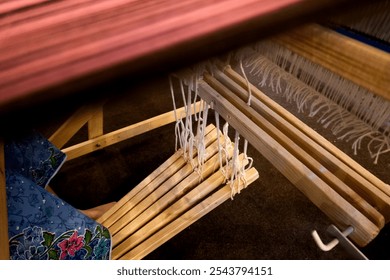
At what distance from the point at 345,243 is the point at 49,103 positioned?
2.22 ft

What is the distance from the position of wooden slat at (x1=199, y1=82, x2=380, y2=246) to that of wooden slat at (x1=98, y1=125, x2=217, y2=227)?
0.70 metres

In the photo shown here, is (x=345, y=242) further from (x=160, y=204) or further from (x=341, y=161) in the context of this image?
(x=160, y=204)

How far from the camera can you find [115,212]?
152cm

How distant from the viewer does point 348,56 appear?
0.37 metres

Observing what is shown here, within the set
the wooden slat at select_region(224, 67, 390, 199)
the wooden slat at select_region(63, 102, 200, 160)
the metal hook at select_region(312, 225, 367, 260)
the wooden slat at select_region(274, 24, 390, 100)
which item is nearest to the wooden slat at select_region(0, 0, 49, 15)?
the wooden slat at select_region(274, 24, 390, 100)

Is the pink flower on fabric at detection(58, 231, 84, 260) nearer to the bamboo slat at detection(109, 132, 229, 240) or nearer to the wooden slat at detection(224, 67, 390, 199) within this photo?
the bamboo slat at detection(109, 132, 229, 240)

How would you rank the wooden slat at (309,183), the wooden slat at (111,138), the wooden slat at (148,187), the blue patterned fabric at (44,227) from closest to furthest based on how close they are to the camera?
the wooden slat at (309,183) < the blue patterned fabric at (44,227) < the wooden slat at (148,187) < the wooden slat at (111,138)

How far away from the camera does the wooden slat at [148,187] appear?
1498 millimetres

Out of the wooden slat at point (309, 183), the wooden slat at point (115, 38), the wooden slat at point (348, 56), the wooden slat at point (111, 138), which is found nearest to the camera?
the wooden slat at point (115, 38)

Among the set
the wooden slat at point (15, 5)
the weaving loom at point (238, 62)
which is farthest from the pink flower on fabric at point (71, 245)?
the wooden slat at point (15, 5)

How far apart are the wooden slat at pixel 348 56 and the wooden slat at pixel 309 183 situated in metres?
0.36

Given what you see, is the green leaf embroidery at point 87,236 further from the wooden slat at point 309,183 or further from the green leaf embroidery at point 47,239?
the wooden slat at point 309,183
